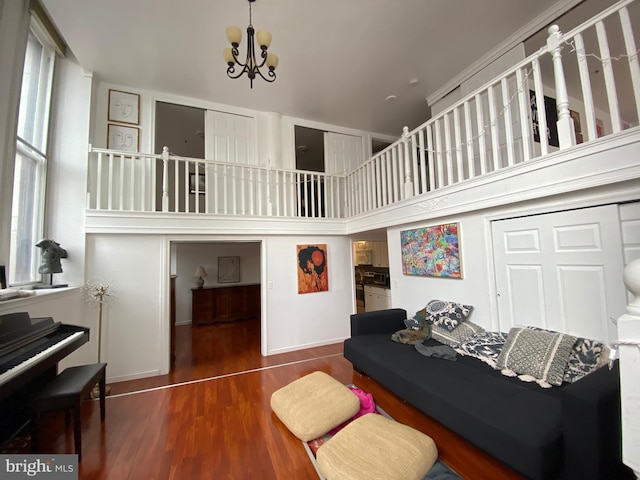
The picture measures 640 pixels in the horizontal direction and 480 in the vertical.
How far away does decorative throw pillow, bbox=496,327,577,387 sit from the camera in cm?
205

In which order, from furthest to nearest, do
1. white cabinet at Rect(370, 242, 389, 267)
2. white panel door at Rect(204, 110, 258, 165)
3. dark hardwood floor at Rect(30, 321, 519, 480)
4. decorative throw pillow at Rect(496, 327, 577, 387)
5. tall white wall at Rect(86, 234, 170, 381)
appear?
white cabinet at Rect(370, 242, 389, 267) < white panel door at Rect(204, 110, 258, 165) < tall white wall at Rect(86, 234, 170, 381) < decorative throw pillow at Rect(496, 327, 577, 387) < dark hardwood floor at Rect(30, 321, 519, 480)

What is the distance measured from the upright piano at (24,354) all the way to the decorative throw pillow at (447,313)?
371 centimetres

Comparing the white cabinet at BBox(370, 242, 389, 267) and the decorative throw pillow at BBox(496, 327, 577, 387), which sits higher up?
the white cabinet at BBox(370, 242, 389, 267)

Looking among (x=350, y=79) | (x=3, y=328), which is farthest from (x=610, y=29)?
(x=3, y=328)

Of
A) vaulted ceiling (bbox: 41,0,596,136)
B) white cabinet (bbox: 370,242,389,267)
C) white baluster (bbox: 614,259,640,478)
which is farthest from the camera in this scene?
white cabinet (bbox: 370,242,389,267)

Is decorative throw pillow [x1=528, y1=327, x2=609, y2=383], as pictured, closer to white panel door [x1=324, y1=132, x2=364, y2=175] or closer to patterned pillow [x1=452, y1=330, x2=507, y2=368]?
patterned pillow [x1=452, y1=330, x2=507, y2=368]

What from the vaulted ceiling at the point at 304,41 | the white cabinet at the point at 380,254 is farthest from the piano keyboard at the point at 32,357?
the white cabinet at the point at 380,254

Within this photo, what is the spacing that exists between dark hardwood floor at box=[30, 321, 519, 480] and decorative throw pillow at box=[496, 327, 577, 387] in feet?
2.49

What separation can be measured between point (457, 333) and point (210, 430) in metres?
2.72

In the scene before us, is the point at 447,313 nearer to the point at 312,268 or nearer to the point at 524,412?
the point at 524,412

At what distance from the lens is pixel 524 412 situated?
5.57 ft

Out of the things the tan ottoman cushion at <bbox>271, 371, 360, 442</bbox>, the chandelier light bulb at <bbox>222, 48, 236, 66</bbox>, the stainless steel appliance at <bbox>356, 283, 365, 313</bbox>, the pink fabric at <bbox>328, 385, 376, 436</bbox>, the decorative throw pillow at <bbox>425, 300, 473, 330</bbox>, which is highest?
the chandelier light bulb at <bbox>222, 48, 236, 66</bbox>

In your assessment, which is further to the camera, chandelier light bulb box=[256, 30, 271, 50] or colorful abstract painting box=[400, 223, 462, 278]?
colorful abstract painting box=[400, 223, 462, 278]

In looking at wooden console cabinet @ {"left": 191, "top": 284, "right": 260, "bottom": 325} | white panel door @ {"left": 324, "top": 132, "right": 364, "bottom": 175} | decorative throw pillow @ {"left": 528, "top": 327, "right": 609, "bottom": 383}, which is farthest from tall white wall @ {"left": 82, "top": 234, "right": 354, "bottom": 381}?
decorative throw pillow @ {"left": 528, "top": 327, "right": 609, "bottom": 383}
